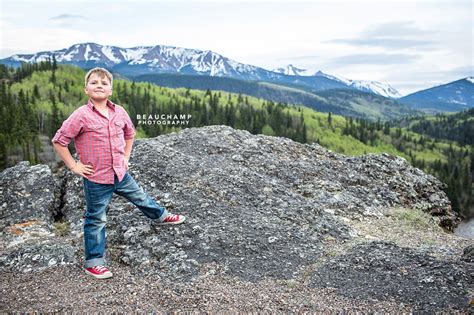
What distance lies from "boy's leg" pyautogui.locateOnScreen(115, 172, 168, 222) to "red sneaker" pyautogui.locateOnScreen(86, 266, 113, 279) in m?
1.71

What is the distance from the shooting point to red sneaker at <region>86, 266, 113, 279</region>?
28.0 feet

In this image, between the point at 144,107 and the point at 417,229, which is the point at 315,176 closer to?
the point at 417,229

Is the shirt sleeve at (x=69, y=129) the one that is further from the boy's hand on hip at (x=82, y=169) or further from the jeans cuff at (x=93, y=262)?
the jeans cuff at (x=93, y=262)

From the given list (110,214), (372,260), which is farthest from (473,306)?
(110,214)

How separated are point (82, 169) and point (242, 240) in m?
4.35

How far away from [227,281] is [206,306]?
46.5 inches

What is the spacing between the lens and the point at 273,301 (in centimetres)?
780

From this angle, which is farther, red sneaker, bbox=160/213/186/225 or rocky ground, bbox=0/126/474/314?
red sneaker, bbox=160/213/186/225

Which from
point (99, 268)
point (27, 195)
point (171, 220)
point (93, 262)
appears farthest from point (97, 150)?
point (27, 195)

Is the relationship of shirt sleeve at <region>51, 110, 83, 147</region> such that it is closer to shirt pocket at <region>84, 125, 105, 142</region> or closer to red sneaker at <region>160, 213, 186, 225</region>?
shirt pocket at <region>84, 125, 105, 142</region>

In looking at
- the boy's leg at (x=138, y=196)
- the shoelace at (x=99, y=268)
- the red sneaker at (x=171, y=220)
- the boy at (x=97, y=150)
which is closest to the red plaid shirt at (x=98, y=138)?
the boy at (x=97, y=150)

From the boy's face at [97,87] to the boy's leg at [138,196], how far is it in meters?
1.99

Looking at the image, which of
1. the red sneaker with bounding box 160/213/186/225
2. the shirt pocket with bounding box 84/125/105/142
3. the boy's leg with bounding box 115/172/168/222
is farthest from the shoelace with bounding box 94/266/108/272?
the shirt pocket with bounding box 84/125/105/142

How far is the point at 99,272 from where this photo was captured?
8547 millimetres
